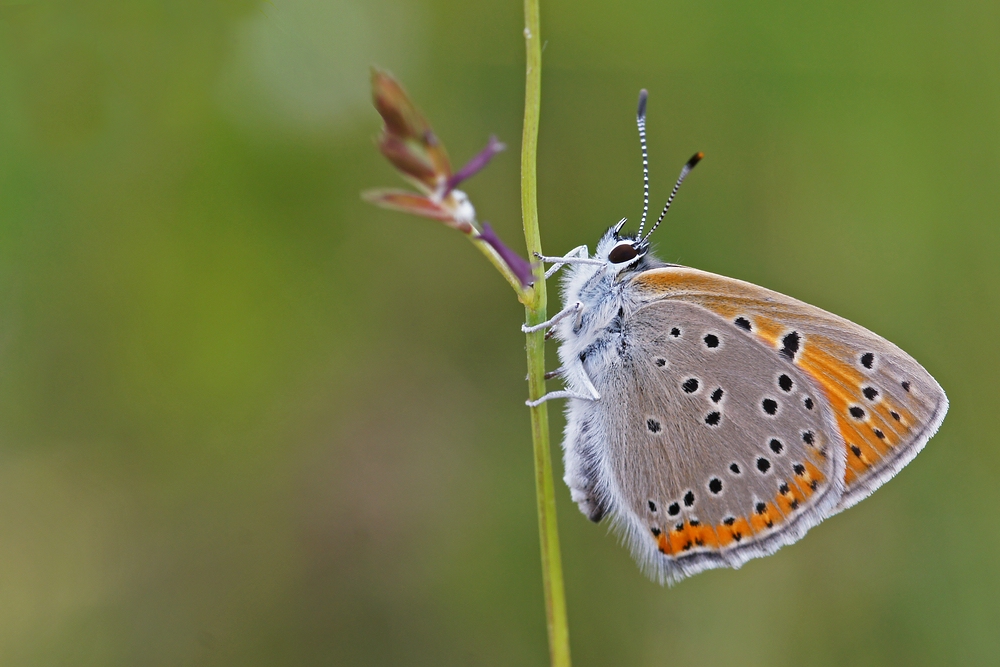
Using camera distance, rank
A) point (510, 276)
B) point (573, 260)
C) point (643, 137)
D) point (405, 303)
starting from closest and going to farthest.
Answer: point (510, 276) < point (643, 137) < point (573, 260) < point (405, 303)

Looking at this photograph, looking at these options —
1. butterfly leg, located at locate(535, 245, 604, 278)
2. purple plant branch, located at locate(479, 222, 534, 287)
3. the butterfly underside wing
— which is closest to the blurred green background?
the butterfly underside wing

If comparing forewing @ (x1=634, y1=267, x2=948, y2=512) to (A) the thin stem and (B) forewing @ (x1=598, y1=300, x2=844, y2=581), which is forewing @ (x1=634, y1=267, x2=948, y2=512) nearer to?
(B) forewing @ (x1=598, y1=300, x2=844, y2=581)

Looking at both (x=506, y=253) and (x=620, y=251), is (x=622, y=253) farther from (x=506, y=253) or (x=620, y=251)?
(x=506, y=253)

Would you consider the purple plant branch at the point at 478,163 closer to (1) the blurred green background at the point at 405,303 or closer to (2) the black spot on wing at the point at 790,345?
(2) the black spot on wing at the point at 790,345

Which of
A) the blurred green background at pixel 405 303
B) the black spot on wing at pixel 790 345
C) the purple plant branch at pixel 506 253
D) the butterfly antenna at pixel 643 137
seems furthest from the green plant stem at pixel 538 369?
the blurred green background at pixel 405 303

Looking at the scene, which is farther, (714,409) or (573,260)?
(714,409)

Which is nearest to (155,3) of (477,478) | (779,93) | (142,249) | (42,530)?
(142,249)

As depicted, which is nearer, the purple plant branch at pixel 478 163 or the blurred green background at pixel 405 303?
the purple plant branch at pixel 478 163

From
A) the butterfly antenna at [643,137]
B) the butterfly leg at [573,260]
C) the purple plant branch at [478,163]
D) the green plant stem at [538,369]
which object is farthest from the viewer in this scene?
the butterfly leg at [573,260]

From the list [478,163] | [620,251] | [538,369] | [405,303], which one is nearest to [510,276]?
[538,369]
